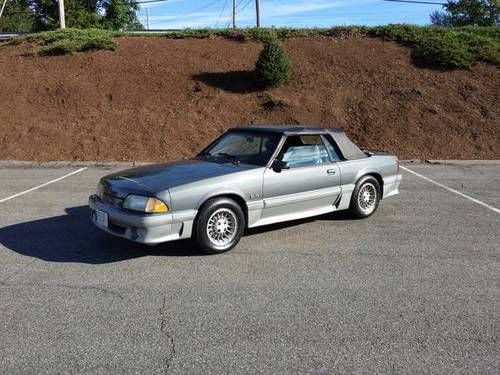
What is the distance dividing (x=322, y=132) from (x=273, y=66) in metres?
10.1

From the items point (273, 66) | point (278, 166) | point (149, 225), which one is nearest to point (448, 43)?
point (273, 66)

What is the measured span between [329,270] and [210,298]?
52.8 inches

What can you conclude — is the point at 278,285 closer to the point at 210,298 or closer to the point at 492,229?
the point at 210,298

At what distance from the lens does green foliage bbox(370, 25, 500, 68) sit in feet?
61.0

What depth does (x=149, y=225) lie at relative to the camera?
5.38 meters

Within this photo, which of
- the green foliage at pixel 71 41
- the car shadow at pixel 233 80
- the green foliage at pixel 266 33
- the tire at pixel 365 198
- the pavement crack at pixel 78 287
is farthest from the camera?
the green foliage at pixel 266 33

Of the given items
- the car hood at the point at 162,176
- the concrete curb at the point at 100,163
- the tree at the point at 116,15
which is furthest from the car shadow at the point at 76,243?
the tree at the point at 116,15

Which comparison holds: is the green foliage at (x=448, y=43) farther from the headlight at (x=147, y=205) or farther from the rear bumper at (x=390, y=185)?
the headlight at (x=147, y=205)

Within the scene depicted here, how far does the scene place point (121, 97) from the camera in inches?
656

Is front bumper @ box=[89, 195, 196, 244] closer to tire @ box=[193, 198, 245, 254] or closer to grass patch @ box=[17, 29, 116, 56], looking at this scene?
tire @ box=[193, 198, 245, 254]

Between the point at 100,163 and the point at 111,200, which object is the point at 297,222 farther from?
the point at 100,163

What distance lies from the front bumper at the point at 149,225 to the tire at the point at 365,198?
2536 mm

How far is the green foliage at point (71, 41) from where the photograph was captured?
1925 cm

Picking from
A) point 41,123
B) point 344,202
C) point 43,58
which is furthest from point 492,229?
point 43,58
